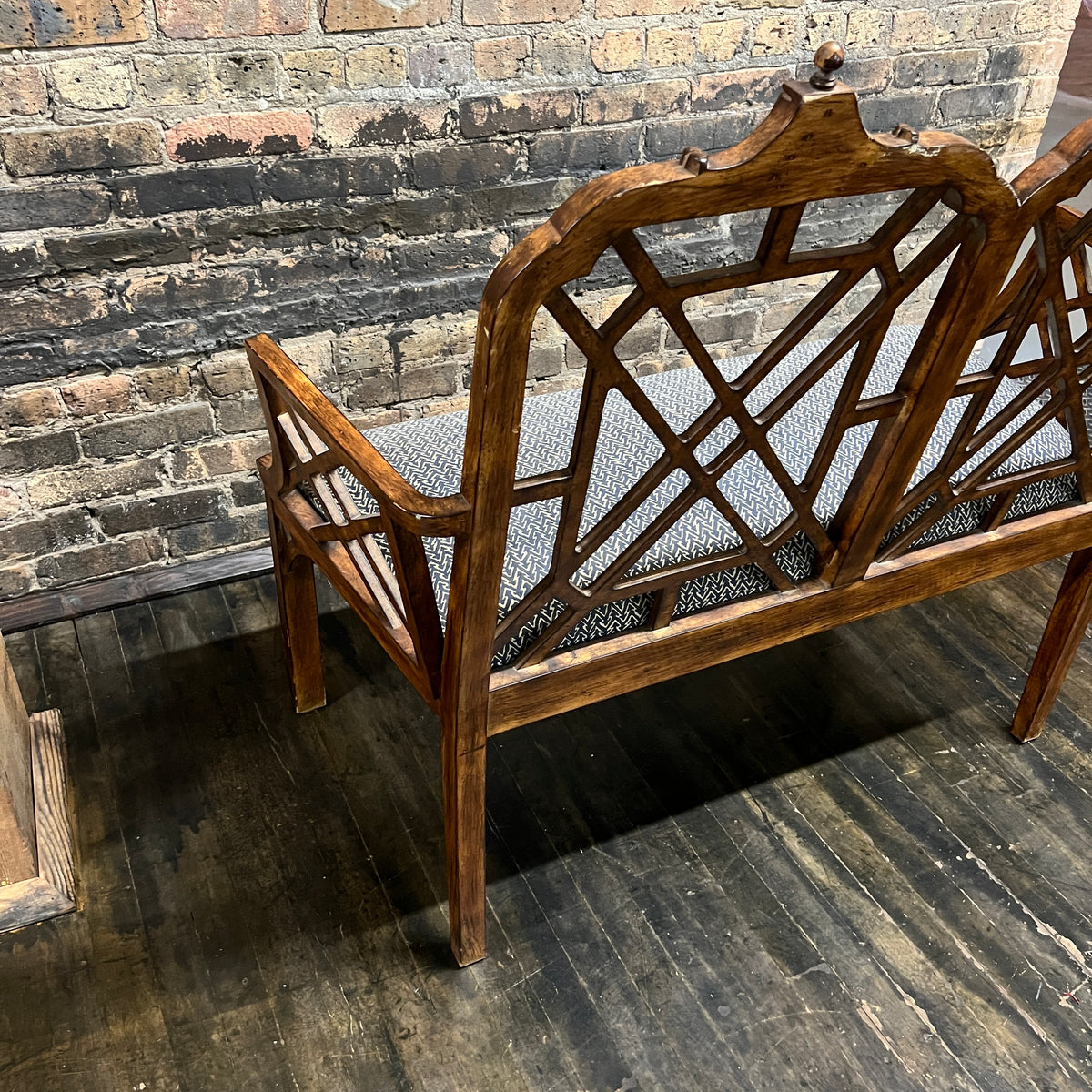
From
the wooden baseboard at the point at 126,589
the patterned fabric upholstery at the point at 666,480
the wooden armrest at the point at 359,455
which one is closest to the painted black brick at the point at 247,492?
the wooden baseboard at the point at 126,589

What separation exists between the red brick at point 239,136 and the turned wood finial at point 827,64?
1.09 metres

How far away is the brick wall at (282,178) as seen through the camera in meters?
1.58

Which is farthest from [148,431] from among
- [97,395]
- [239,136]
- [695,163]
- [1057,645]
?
[1057,645]

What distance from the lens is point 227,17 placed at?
61.6 inches

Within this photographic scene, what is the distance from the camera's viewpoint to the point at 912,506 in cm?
135

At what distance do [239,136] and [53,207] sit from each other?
1.00 ft

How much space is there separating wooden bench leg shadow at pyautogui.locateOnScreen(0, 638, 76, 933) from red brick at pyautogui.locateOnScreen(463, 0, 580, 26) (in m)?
1.25

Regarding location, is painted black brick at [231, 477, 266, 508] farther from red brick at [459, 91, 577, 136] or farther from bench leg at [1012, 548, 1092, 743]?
bench leg at [1012, 548, 1092, 743]

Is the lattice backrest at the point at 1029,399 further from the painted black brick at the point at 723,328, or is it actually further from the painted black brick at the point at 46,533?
the painted black brick at the point at 46,533

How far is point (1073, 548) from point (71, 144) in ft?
5.38

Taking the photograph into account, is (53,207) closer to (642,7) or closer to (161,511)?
(161,511)

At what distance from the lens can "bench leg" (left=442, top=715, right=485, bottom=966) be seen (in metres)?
1.25

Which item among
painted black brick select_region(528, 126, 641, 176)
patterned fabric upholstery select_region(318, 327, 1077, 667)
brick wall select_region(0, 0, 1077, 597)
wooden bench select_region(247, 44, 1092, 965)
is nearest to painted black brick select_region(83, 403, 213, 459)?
brick wall select_region(0, 0, 1077, 597)

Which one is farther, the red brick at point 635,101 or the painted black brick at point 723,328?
the painted black brick at point 723,328
